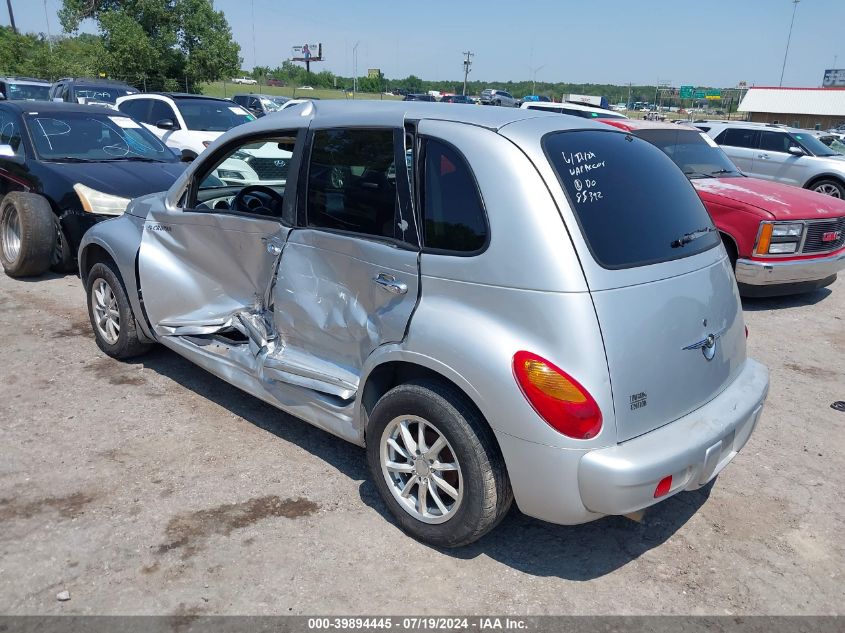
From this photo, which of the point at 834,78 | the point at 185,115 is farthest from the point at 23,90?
the point at 834,78

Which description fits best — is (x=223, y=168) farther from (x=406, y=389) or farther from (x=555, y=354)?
(x=555, y=354)

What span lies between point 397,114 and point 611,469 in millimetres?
1900

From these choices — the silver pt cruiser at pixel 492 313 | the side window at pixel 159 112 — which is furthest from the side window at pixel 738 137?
the silver pt cruiser at pixel 492 313

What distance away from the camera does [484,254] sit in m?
2.85

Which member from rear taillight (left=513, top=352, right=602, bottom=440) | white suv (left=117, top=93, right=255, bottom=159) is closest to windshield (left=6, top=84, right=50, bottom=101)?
white suv (left=117, top=93, right=255, bottom=159)

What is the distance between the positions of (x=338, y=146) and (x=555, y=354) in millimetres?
1663

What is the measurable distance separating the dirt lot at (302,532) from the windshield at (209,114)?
8.01 m

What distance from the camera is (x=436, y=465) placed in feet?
9.93

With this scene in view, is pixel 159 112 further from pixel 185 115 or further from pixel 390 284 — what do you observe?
pixel 390 284

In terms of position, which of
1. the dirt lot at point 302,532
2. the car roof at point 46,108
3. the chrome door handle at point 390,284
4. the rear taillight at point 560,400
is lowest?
the dirt lot at point 302,532

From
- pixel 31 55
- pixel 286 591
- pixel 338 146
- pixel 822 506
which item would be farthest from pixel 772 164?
pixel 31 55

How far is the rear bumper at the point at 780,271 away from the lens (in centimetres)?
678

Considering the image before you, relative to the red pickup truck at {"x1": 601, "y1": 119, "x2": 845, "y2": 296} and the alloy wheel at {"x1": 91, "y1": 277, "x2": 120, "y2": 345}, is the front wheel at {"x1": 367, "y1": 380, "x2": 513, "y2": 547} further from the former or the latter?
the red pickup truck at {"x1": 601, "y1": 119, "x2": 845, "y2": 296}

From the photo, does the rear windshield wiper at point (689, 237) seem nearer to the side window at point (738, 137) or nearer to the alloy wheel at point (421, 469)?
the alloy wheel at point (421, 469)
